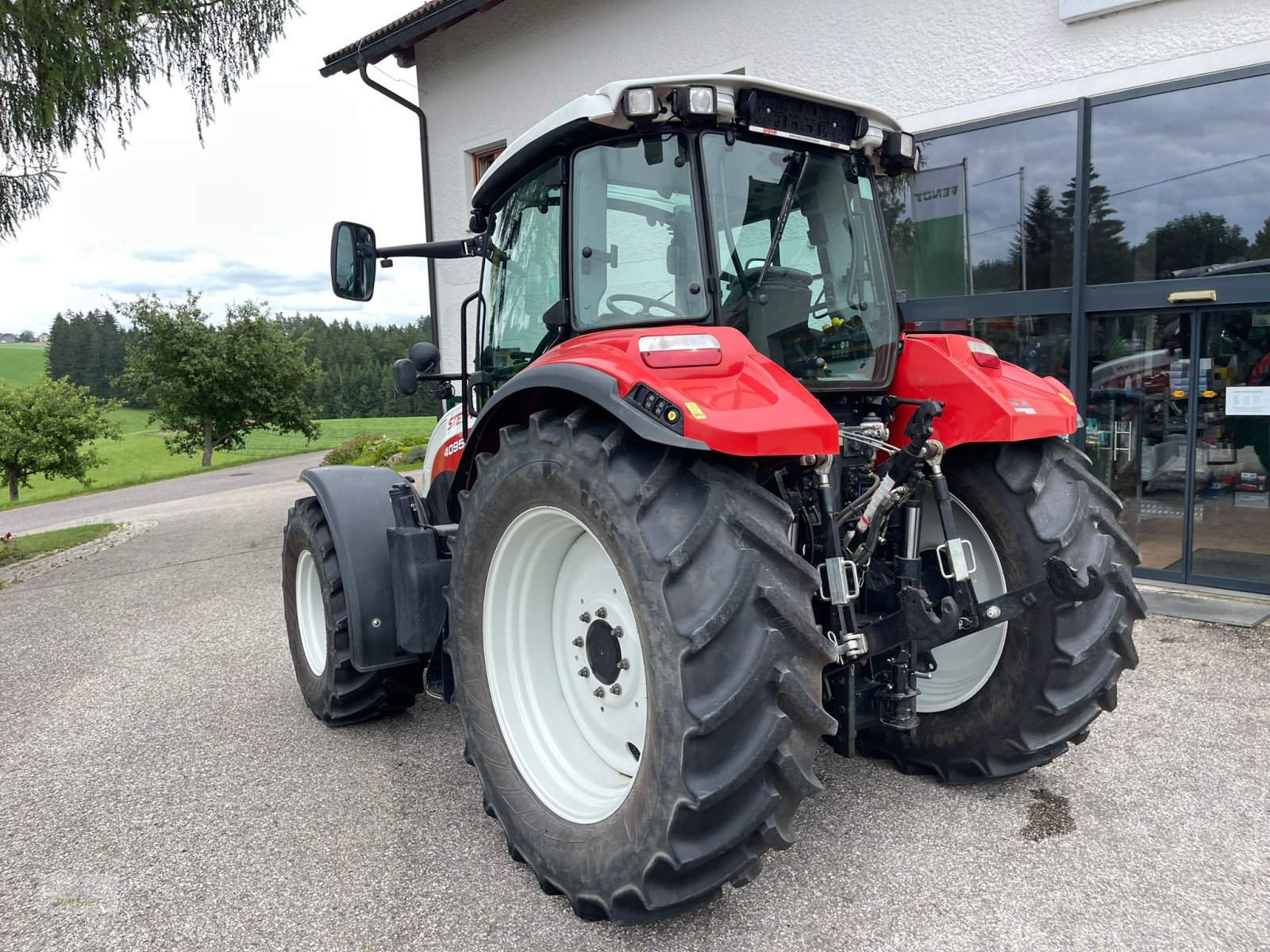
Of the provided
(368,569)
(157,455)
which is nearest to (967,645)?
(368,569)

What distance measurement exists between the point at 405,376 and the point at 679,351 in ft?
5.62

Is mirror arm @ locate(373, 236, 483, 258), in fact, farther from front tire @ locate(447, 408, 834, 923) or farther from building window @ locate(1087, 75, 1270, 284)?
building window @ locate(1087, 75, 1270, 284)

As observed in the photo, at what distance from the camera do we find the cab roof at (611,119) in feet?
7.57

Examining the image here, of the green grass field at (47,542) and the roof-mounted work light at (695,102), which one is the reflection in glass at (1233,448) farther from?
the green grass field at (47,542)

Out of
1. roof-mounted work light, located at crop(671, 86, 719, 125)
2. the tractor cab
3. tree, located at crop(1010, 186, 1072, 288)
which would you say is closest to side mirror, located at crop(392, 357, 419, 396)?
the tractor cab

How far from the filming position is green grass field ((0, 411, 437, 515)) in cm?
2770

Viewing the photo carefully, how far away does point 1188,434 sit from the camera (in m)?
6.03

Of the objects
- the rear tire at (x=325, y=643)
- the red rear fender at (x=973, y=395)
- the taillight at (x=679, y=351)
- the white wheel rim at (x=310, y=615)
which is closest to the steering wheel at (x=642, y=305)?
the taillight at (x=679, y=351)

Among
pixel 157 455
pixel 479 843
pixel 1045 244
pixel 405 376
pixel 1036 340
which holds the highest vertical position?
pixel 1045 244

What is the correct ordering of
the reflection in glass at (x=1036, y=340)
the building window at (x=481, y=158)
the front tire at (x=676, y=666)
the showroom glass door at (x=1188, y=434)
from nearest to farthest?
the front tire at (x=676, y=666) → the showroom glass door at (x=1188, y=434) → the reflection in glass at (x=1036, y=340) → the building window at (x=481, y=158)

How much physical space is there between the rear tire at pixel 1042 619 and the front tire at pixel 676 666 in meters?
1.07

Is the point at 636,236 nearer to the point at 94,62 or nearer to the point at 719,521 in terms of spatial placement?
the point at 719,521

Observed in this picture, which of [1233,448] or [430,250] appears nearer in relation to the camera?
[430,250]

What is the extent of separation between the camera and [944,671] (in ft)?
10.0
